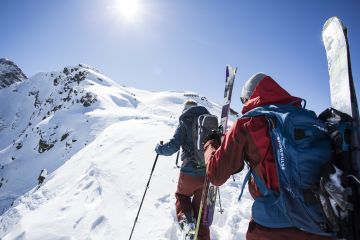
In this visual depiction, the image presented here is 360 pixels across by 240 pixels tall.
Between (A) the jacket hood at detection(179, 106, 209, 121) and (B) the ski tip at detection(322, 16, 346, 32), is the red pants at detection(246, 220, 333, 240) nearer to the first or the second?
(B) the ski tip at detection(322, 16, 346, 32)

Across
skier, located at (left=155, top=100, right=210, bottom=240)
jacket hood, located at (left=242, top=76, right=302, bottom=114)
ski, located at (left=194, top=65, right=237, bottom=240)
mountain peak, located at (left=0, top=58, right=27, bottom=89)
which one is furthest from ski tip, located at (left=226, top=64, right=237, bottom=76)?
mountain peak, located at (left=0, top=58, right=27, bottom=89)

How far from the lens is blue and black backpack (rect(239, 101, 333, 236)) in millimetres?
1800

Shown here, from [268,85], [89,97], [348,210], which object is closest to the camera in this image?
[348,210]

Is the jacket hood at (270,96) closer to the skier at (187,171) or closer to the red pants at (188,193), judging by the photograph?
the skier at (187,171)

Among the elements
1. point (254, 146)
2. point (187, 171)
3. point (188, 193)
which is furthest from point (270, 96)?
point (188, 193)

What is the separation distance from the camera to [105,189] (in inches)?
301

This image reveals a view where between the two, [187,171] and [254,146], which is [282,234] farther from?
[187,171]

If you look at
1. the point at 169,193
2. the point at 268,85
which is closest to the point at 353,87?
the point at 268,85

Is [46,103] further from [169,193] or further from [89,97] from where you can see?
[169,193]

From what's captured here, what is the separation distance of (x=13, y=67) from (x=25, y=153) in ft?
333

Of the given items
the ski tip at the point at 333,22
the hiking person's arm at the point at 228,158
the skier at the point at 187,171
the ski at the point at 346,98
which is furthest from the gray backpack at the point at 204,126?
the ski tip at the point at 333,22

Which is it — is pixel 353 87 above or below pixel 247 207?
above

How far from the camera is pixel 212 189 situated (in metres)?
4.16

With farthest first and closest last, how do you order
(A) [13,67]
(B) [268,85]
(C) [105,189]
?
(A) [13,67] → (C) [105,189] → (B) [268,85]
